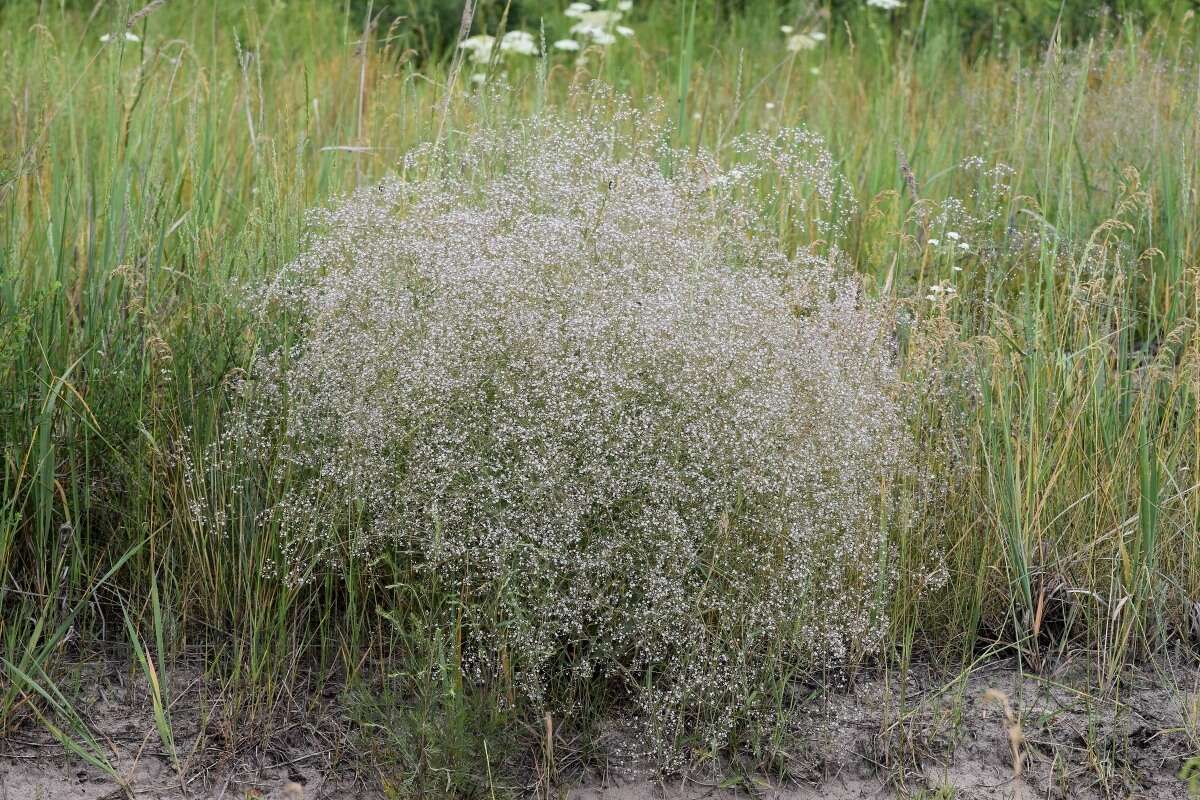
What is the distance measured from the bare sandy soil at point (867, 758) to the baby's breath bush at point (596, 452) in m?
0.12

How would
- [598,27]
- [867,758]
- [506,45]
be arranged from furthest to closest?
[598,27], [506,45], [867,758]

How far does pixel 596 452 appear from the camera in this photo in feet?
7.15

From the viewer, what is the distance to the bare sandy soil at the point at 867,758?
232 cm

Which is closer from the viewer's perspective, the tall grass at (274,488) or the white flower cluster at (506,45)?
the tall grass at (274,488)

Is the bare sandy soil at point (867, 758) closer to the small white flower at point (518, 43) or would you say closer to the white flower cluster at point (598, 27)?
the white flower cluster at point (598, 27)

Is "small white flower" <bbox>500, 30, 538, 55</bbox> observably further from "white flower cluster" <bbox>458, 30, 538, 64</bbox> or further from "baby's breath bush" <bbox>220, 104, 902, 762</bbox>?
"baby's breath bush" <bbox>220, 104, 902, 762</bbox>

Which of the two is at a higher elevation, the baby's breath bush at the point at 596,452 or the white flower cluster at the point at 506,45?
the white flower cluster at the point at 506,45

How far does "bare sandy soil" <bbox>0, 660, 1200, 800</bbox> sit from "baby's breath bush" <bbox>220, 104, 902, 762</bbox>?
12 centimetres

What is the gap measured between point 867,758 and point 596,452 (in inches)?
32.9

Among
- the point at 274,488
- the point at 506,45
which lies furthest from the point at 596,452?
the point at 506,45

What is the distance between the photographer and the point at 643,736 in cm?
230

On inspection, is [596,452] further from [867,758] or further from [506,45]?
[506,45]

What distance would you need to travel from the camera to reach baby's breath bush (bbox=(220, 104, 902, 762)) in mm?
2201

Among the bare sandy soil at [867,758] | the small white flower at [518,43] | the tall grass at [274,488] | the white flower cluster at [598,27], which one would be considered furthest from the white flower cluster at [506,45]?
the bare sandy soil at [867,758]
